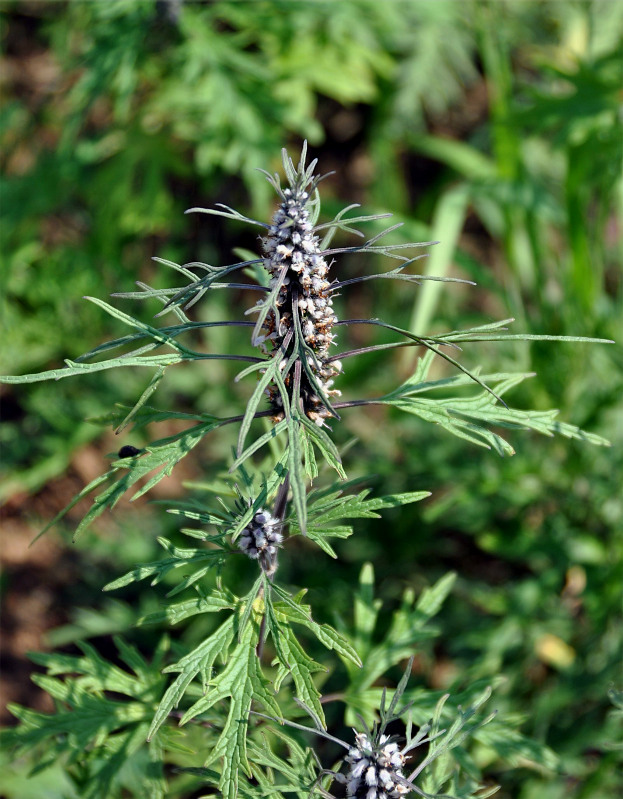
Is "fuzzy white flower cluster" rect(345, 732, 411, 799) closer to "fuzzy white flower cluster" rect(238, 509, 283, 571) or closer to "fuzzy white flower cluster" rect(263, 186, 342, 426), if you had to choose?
"fuzzy white flower cluster" rect(238, 509, 283, 571)

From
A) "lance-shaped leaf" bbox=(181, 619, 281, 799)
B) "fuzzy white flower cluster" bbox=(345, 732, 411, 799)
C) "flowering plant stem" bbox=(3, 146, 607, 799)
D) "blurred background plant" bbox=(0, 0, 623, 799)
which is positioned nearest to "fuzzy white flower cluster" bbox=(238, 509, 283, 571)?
"flowering plant stem" bbox=(3, 146, 607, 799)

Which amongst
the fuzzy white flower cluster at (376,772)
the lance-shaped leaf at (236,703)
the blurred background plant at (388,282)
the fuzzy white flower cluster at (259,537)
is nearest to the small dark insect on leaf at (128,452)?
the fuzzy white flower cluster at (259,537)

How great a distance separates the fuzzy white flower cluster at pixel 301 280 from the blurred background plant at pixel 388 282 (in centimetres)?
97

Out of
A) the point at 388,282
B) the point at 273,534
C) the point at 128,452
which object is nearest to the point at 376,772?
the point at 273,534

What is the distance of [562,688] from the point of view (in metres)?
2.10

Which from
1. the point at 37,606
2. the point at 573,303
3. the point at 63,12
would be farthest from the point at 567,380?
the point at 63,12

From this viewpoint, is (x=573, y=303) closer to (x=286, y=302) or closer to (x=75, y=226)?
(x=286, y=302)

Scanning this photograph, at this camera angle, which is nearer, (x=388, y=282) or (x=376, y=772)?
(x=376, y=772)

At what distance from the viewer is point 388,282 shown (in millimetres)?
3086

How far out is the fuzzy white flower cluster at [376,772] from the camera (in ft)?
3.19

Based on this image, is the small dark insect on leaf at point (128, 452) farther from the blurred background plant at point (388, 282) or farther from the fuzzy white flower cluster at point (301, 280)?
the blurred background plant at point (388, 282)

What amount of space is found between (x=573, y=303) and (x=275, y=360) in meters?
1.62

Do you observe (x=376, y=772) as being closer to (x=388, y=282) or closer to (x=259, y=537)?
(x=259, y=537)

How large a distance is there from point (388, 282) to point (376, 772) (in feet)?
7.65
